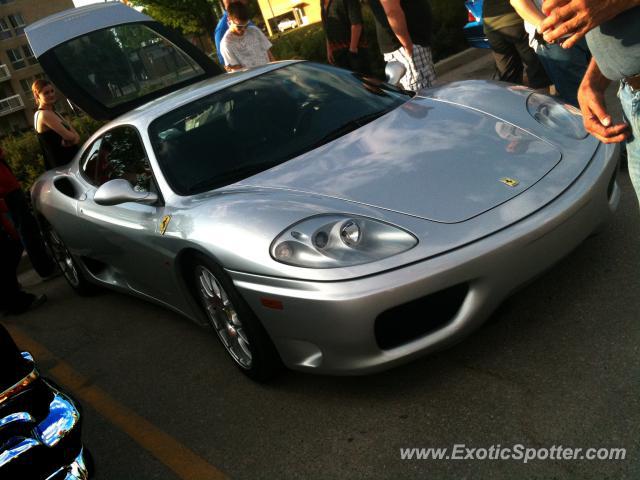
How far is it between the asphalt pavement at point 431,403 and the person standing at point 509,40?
1.63 meters

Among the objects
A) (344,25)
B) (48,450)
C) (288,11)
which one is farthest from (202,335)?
(288,11)

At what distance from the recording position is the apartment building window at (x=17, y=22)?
2270 inches

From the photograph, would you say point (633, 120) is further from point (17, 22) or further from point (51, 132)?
point (17, 22)

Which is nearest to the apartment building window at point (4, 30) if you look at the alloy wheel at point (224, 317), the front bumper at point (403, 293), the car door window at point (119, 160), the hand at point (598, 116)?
the car door window at point (119, 160)

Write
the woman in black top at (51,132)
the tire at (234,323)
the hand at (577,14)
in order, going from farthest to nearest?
the woman in black top at (51,132), the tire at (234,323), the hand at (577,14)

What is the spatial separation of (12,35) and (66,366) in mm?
60566

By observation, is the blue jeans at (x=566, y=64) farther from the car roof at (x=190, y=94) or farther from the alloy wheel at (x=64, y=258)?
the alloy wheel at (x=64, y=258)

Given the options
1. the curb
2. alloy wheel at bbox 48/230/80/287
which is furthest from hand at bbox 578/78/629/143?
the curb

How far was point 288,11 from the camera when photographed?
6075 centimetres

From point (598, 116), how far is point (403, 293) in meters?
0.92

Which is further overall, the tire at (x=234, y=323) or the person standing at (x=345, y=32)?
the person standing at (x=345, y=32)

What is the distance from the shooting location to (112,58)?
614cm

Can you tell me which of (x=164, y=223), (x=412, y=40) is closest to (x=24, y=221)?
(x=164, y=223)

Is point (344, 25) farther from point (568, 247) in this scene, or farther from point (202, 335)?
point (568, 247)
